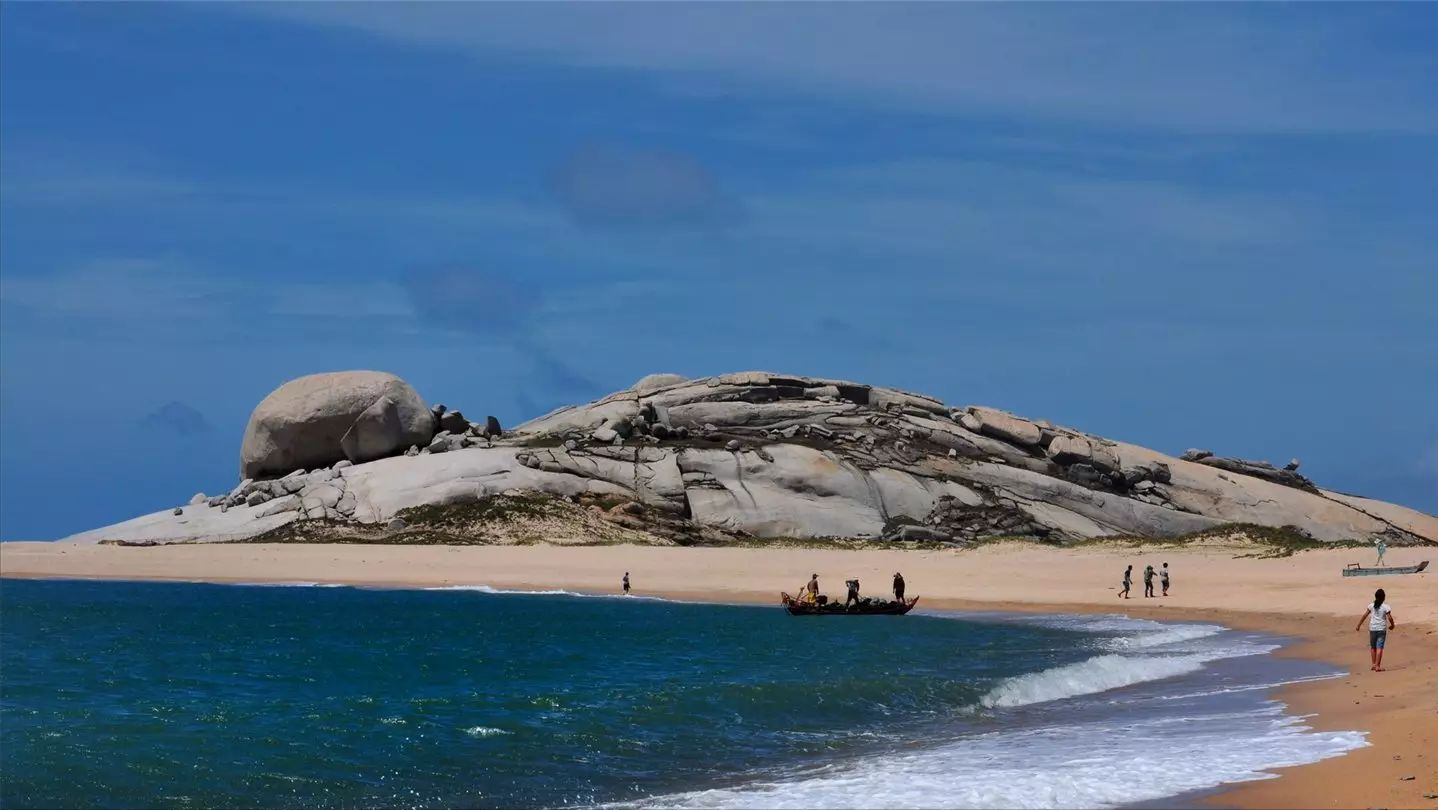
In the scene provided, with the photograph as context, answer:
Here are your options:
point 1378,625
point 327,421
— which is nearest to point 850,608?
point 1378,625

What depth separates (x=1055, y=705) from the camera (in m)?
26.3

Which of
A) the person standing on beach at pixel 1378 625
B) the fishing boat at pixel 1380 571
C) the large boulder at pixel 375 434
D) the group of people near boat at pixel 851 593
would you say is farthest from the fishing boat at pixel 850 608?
the large boulder at pixel 375 434

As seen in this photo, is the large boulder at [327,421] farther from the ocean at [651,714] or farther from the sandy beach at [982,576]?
the ocean at [651,714]

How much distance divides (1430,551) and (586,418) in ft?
148

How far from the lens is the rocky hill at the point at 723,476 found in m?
70.1

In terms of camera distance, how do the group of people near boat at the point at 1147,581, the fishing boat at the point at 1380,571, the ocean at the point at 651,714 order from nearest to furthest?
the ocean at the point at 651,714 < the fishing boat at the point at 1380,571 < the group of people near boat at the point at 1147,581

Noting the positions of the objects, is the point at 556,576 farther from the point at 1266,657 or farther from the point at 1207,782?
the point at 1207,782

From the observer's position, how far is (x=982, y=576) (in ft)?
182

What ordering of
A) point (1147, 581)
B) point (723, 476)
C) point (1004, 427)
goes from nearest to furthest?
point (1147, 581)
point (723, 476)
point (1004, 427)

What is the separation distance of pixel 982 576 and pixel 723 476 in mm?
21438

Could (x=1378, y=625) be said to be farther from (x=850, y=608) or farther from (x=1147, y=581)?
(x=1147, y=581)

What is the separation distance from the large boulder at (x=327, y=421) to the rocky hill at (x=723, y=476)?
0.12 metres

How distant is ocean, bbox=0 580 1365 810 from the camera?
19.0m

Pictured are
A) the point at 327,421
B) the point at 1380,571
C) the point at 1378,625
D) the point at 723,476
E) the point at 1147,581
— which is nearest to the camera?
the point at 1378,625
